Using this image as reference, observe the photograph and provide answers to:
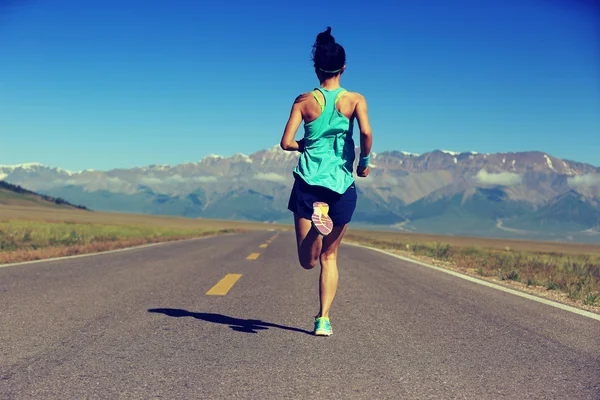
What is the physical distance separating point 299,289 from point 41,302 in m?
3.19

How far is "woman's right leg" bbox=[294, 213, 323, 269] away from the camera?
4.66 meters

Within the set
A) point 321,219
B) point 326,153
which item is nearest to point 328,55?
point 326,153

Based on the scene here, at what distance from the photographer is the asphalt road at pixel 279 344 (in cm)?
325

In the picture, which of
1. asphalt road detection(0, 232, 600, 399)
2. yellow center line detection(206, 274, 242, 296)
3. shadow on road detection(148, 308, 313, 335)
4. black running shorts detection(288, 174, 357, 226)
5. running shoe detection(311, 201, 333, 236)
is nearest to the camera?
asphalt road detection(0, 232, 600, 399)

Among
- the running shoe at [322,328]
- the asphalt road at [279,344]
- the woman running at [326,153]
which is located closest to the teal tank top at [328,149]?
the woman running at [326,153]

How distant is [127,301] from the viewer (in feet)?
20.1

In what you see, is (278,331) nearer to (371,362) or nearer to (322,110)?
(371,362)

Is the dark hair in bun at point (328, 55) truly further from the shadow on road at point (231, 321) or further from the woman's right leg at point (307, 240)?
the shadow on road at point (231, 321)

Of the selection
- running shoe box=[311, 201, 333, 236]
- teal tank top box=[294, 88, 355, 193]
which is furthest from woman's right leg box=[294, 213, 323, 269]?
teal tank top box=[294, 88, 355, 193]

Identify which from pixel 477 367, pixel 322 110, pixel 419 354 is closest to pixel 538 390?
pixel 477 367

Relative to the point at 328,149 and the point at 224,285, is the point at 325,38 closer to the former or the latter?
the point at 328,149

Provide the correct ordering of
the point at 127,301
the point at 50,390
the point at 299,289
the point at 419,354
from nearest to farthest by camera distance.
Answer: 1. the point at 50,390
2. the point at 419,354
3. the point at 127,301
4. the point at 299,289

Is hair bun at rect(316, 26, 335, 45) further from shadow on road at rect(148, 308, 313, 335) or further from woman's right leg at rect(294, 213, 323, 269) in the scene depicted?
shadow on road at rect(148, 308, 313, 335)

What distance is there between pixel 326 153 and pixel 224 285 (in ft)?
12.0
